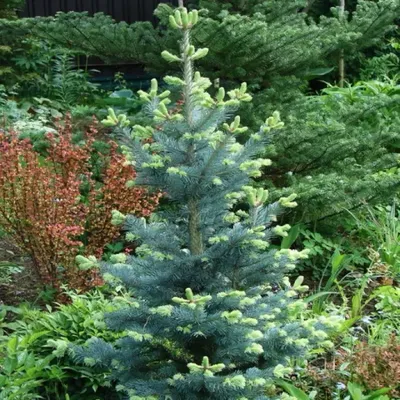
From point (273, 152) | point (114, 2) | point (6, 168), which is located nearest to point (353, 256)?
point (273, 152)

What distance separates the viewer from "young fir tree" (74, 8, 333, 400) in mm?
3395

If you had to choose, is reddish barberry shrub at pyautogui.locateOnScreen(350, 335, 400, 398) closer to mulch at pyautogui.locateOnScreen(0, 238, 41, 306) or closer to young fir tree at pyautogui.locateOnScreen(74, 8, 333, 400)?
young fir tree at pyautogui.locateOnScreen(74, 8, 333, 400)

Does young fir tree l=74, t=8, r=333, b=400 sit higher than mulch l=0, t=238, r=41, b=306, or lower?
higher

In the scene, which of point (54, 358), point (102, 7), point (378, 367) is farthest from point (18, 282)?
point (102, 7)

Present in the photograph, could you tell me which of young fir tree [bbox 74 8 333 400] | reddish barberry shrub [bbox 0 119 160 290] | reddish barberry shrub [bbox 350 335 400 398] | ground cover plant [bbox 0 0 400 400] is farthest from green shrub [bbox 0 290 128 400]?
reddish barberry shrub [bbox 350 335 400 398]

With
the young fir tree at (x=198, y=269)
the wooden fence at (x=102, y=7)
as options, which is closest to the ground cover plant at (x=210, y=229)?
the young fir tree at (x=198, y=269)

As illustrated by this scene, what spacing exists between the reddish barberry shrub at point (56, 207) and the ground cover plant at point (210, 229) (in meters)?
0.01

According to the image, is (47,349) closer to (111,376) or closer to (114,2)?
(111,376)

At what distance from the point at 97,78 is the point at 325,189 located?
7.58 metres

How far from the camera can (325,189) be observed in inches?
225

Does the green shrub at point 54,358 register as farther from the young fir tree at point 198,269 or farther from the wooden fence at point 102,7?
the wooden fence at point 102,7

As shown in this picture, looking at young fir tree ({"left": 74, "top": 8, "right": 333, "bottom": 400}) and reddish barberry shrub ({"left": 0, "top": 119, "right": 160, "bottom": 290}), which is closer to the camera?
young fir tree ({"left": 74, "top": 8, "right": 333, "bottom": 400})

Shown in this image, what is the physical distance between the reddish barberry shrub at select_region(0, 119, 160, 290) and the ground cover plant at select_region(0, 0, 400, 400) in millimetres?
14

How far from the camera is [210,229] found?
3.55 meters
